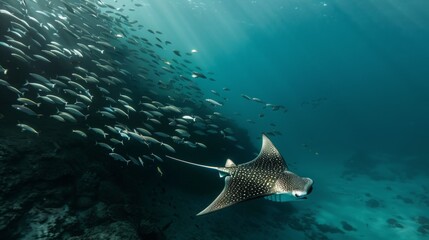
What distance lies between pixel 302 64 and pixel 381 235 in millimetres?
82877

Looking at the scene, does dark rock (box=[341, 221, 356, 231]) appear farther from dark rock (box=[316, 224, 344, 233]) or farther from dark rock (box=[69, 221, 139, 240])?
dark rock (box=[69, 221, 139, 240])

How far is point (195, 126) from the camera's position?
17.2m

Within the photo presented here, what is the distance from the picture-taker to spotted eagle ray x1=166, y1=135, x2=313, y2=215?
305 cm

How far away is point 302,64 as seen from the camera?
98.4 metres

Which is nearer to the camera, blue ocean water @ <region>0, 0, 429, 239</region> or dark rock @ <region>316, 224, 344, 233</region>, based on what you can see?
blue ocean water @ <region>0, 0, 429, 239</region>

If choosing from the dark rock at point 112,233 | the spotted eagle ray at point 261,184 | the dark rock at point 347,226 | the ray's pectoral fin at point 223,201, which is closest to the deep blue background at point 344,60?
the dark rock at point 347,226

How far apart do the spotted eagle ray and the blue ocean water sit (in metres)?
3.11

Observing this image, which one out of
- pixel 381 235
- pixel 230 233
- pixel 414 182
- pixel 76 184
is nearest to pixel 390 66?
pixel 414 182

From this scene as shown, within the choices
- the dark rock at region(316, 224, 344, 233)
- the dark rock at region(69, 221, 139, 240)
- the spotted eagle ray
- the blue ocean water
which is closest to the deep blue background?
the blue ocean water

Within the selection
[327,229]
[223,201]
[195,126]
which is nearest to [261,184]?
[223,201]

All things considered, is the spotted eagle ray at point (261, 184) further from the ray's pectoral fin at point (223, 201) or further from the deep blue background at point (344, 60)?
the deep blue background at point (344, 60)

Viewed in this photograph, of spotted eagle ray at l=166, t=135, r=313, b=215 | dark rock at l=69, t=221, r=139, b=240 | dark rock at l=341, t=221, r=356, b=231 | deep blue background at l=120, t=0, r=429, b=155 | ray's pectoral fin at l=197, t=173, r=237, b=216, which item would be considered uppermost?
deep blue background at l=120, t=0, r=429, b=155

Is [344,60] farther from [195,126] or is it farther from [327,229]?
[195,126]

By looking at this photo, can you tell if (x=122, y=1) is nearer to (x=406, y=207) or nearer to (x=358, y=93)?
(x=358, y=93)
